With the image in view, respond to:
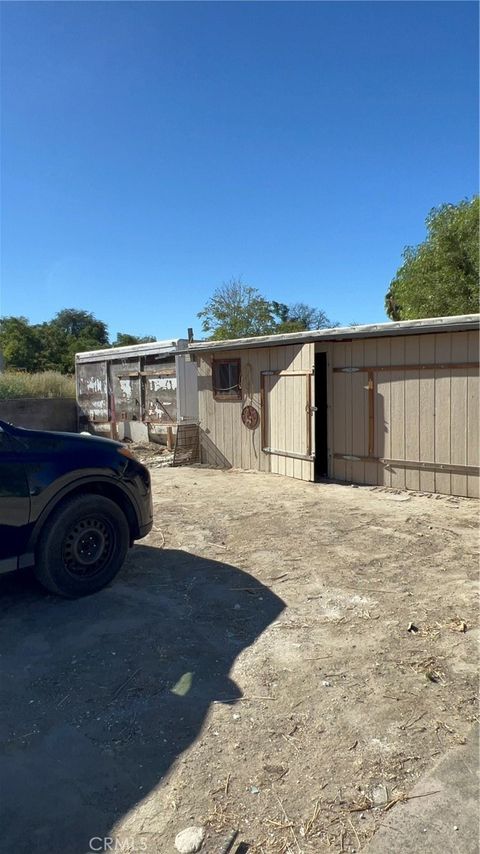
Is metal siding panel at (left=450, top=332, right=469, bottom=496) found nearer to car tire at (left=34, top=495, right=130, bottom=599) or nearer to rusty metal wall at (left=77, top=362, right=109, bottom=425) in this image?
car tire at (left=34, top=495, right=130, bottom=599)

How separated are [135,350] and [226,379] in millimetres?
4712

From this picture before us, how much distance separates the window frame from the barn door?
66 centimetres

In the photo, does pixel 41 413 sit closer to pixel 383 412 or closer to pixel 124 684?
pixel 383 412

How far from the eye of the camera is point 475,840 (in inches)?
78.6

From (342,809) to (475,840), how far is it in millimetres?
492

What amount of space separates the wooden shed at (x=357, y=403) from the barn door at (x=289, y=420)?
2 cm

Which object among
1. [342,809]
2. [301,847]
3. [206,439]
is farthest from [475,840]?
[206,439]

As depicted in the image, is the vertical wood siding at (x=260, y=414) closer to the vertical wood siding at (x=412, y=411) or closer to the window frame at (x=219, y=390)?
the window frame at (x=219, y=390)

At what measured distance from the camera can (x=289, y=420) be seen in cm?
935

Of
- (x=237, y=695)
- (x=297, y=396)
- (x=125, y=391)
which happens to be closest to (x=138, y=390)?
(x=125, y=391)

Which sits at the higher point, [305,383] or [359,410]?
[305,383]

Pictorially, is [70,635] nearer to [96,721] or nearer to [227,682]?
[96,721]

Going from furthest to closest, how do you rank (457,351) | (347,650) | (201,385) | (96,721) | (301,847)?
(201,385) < (457,351) < (347,650) < (96,721) < (301,847)

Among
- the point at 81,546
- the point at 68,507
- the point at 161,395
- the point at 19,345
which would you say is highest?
the point at 19,345
